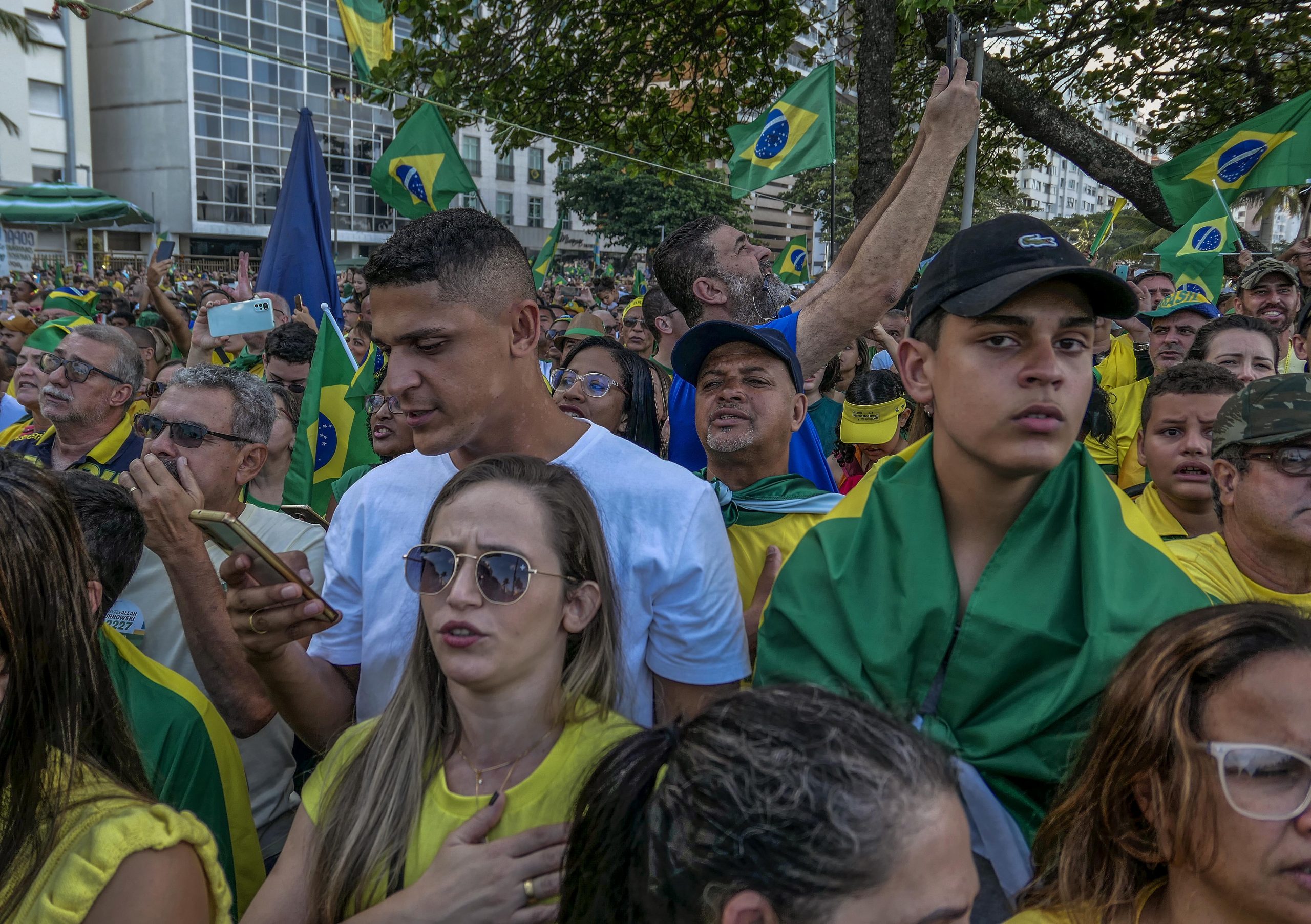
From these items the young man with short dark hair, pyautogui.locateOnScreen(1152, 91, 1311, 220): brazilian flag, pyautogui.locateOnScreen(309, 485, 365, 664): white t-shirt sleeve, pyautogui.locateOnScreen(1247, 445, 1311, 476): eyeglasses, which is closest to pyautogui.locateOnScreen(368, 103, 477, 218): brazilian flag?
pyautogui.locateOnScreen(1152, 91, 1311, 220): brazilian flag

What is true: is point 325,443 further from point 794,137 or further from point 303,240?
point 794,137

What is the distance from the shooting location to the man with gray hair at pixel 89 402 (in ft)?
14.7

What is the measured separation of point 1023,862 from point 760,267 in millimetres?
2582

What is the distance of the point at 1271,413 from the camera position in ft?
7.75

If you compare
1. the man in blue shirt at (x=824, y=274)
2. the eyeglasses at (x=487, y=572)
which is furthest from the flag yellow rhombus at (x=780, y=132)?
the eyeglasses at (x=487, y=572)

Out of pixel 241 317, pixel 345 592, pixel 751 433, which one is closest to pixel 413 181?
pixel 241 317

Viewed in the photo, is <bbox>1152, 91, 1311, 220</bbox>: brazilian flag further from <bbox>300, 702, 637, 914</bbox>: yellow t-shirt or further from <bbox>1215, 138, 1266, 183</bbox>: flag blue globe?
<bbox>300, 702, 637, 914</bbox>: yellow t-shirt

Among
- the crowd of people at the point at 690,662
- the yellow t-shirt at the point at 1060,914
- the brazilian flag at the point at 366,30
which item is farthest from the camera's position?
the brazilian flag at the point at 366,30

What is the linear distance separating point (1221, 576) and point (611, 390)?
2.34 metres

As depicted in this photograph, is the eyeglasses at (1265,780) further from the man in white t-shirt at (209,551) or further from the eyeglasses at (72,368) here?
the eyeglasses at (72,368)

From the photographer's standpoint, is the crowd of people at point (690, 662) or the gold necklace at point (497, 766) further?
the gold necklace at point (497, 766)

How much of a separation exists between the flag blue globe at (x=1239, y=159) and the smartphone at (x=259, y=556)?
7.65 metres

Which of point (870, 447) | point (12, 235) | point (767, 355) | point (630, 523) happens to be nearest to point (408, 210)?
point (870, 447)

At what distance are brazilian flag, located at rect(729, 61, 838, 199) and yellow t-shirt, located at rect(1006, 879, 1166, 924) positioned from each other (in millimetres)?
6077
